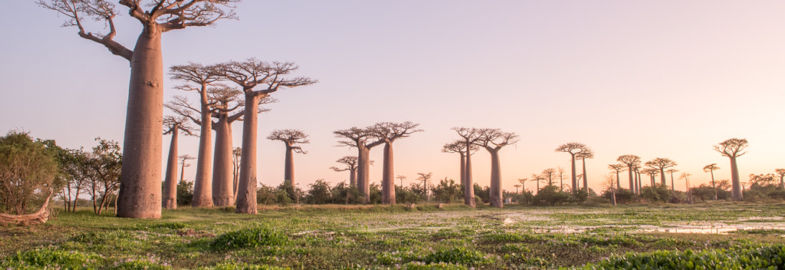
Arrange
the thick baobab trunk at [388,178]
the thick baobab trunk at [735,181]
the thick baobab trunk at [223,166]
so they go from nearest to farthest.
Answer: the thick baobab trunk at [223,166] → the thick baobab trunk at [388,178] → the thick baobab trunk at [735,181]

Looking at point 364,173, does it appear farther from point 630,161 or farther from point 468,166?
point 630,161

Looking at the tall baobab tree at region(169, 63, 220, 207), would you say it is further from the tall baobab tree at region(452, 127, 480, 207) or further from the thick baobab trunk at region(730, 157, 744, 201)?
the thick baobab trunk at region(730, 157, 744, 201)

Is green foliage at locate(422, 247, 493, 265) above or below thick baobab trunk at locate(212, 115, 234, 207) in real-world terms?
below

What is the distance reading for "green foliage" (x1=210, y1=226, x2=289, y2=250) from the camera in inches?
340

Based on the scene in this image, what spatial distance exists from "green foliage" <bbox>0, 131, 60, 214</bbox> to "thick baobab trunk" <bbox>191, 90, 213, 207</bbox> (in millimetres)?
18943

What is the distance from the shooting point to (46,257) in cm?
665

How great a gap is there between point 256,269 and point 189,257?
301 cm

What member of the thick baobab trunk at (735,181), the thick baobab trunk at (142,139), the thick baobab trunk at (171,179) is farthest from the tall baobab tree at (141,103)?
the thick baobab trunk at (735,181)

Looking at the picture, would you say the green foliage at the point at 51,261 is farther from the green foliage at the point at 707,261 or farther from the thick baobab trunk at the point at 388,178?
the thick baobab trunk at the point at 388,178

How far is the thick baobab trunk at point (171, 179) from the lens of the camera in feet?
103

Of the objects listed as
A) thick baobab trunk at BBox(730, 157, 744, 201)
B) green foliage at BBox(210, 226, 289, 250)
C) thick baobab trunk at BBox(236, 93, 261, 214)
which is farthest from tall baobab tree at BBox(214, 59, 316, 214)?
thick baobab trunk at BBox(730, 157, 744, 201)

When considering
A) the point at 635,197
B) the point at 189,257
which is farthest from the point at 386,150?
the point at 189,257

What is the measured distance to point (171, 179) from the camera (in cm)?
3294

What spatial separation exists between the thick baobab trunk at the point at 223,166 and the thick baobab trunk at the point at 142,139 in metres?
14.4
